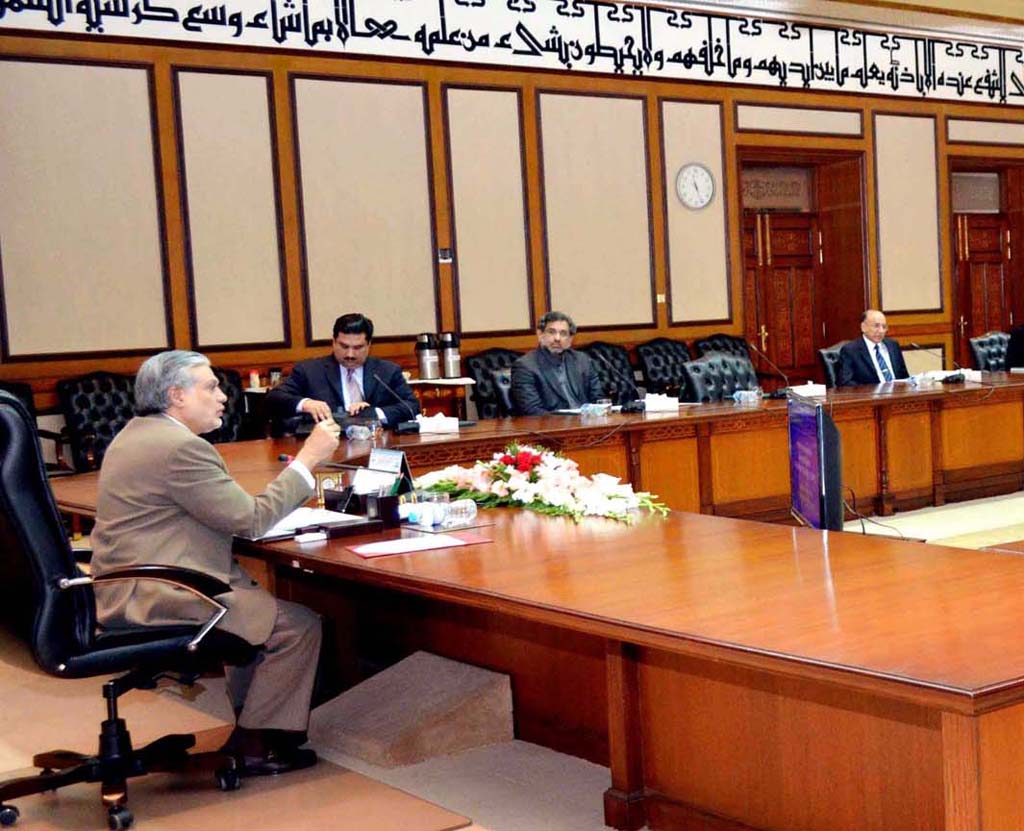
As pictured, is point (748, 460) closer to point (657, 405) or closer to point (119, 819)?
point (657, 405)

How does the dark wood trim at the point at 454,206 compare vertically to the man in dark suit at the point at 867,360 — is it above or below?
above

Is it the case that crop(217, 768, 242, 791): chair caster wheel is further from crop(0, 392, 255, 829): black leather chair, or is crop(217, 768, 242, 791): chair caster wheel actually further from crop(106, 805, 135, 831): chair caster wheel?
crop(106, 805, 135, 831): chair caster wheel

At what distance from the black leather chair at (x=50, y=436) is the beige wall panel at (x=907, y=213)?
694 centimetres

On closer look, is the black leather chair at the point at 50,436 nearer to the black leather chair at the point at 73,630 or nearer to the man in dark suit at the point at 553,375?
the man in dark suit at the point at 553,375

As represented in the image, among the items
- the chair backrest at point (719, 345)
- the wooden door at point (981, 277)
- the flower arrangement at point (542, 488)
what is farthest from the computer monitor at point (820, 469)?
the wooden door at point (981, 277)

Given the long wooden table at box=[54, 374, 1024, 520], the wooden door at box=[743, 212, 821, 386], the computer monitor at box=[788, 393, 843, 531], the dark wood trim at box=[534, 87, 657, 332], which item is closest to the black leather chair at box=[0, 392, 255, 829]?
the computer monitor at box=[788, 393, 843, 531]

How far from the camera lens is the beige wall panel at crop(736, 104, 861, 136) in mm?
10461

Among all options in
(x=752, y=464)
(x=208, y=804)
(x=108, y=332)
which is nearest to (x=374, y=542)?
(x=208, y=804)

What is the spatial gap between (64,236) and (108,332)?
60 cm

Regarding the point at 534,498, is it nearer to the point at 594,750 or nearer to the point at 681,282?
the point at 594,750

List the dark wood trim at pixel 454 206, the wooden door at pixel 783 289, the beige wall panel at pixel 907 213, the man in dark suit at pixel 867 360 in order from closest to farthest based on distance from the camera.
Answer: the man in dark suit at pixel 867 360
the dark wood trim at pixel 454 206
the wooden door at pixel 783 289
the beige wall panel at pixel 907 213

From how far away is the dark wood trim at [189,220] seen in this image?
26.2 ft

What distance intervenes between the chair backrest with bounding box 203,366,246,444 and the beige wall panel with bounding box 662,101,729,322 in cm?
375

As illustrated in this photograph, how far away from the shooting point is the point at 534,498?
3838mm
